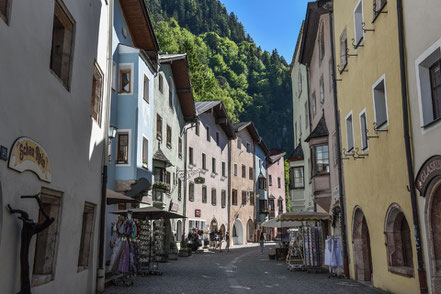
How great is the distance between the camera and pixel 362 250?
585 inches

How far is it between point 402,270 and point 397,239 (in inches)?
42.2

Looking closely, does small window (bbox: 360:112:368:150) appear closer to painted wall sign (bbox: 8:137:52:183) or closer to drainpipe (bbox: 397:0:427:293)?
drainpipe (bbox: 397:0:427:293)

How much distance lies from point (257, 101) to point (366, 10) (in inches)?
4035

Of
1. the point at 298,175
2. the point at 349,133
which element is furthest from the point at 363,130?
the point at 298,175

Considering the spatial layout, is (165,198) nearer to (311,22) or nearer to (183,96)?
(183,96)

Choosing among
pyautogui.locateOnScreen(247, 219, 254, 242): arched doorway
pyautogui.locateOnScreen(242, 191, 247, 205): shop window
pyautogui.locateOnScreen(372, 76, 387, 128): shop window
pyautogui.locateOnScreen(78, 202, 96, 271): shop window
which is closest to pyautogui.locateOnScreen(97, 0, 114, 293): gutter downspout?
pyautogui.locateOnScreen(78, 202, 96, 271): shop window

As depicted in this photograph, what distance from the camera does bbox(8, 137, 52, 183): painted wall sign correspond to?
695 cm

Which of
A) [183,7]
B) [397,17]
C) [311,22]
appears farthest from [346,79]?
[183,7]

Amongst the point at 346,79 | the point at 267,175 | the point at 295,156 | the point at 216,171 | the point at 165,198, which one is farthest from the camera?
the point at 267,175

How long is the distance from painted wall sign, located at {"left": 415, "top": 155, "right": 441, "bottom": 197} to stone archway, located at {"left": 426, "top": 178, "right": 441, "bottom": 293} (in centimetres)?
16

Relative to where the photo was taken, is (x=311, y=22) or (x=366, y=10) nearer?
(x=366, y=10)

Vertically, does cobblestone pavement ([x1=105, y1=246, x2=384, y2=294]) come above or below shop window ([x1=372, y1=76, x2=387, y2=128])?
below

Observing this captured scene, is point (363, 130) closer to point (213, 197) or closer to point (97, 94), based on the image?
point (97, 94)

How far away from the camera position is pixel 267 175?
6225 centimetres
